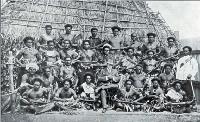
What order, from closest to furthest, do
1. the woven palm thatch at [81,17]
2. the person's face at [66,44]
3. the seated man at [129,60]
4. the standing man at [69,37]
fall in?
the person's face at [66,44]
the seated man at [129,60]
the standing man at [69,37]
the woven palm thatch at [81,17]

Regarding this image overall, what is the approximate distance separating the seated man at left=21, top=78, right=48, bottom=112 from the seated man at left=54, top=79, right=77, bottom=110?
0.25 m

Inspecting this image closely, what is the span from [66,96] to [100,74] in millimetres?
851

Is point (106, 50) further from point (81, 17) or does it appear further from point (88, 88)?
point (81, 17)

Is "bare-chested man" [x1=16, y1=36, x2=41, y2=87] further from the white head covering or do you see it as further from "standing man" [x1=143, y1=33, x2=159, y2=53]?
"standing man" [x1=143, y1=33, x2=159, y2=53]

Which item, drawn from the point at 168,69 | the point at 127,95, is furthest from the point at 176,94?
the point at 127,95

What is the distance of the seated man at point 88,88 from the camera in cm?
591

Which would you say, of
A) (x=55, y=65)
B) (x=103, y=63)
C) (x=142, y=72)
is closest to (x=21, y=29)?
(x=55, y=65)

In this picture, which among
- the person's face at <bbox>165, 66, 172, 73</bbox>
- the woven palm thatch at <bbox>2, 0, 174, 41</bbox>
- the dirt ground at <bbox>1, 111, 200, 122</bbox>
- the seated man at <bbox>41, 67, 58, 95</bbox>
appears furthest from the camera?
the woven palm thatch at <bbox>2, 0, 174, 41</bbox>

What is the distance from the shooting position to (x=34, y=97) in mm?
5562

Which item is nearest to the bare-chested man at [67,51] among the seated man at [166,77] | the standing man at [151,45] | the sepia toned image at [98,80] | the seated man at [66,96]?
the sepia toned image at [98,80]

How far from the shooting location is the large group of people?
5.74 meters

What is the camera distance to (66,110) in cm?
557

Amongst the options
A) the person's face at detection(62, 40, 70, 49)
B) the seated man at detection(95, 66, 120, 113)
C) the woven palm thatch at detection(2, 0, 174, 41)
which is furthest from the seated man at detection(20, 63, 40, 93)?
the woven palm thatch at detection(2, 0, 174, 41)

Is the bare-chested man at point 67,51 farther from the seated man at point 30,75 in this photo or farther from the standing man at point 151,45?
the standing man at point 151,45
